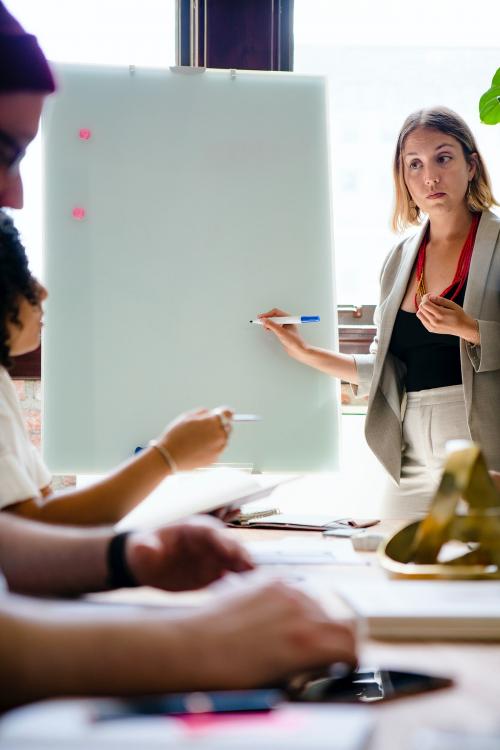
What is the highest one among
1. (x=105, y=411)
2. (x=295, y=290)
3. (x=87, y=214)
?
(x=87, y=214)

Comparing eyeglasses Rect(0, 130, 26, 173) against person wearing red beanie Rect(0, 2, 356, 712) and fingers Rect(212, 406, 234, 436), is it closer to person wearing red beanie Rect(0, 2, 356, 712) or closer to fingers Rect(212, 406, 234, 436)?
fingers Rect(212, 406, 234, 436)

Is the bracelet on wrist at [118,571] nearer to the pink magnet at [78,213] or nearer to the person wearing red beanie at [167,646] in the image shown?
the person wearing red beanie at [167,646]

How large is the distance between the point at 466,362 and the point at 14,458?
4.82 feet

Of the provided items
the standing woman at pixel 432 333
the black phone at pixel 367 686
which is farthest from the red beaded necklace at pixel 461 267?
the black phone at pixel 367 686

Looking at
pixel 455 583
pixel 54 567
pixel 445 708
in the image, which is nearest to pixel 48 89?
pixel 54 567

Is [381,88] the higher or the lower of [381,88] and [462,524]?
the higher

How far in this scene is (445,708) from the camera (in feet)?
1.78

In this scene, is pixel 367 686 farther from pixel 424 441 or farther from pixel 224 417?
pixel 424 441

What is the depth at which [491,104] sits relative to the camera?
2523 mm

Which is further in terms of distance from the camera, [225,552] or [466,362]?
[466,362]

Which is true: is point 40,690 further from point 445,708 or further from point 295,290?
point 295,290

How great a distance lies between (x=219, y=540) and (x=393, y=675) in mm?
338

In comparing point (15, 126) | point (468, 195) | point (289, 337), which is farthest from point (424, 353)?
point (15, 126)

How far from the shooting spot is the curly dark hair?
1.33 meters
